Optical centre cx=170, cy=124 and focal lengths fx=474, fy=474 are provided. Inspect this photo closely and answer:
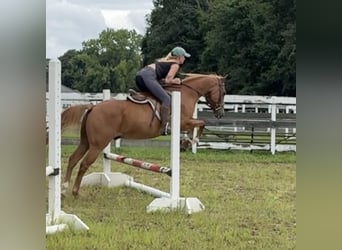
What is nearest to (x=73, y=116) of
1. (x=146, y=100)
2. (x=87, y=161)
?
(x=87, y=161)

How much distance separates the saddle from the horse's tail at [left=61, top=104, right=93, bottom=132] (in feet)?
0.86

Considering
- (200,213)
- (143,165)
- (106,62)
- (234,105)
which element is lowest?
(200,213)

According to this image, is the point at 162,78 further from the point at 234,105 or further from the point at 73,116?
the point at 234,105

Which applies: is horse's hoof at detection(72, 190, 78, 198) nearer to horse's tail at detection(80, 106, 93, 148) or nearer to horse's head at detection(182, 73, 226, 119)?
horse's tail at detection(80, 106, 93, 148)

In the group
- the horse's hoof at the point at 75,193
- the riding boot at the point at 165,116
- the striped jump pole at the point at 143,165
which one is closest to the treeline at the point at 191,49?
the riding boot at the point at 165,116

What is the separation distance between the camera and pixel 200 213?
2.38 metres

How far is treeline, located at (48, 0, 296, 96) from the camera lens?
1.29m

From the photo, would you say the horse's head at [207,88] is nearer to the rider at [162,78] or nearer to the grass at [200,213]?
the rider at [162,78]

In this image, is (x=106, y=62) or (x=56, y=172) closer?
(x=56, y=172)

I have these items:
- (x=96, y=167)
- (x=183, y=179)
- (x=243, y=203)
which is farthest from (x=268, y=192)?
(x=96, y=167)

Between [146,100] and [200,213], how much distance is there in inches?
30.8
